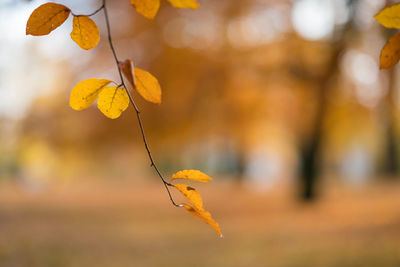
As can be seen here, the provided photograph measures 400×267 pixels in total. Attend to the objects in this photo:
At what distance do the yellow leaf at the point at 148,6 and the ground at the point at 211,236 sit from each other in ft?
10.1

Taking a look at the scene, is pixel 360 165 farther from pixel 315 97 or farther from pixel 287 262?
pixel 287 262

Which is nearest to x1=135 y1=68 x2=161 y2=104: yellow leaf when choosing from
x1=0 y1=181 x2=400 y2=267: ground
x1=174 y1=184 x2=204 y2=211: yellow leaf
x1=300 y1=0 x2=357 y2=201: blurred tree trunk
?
x1=174 y1=184 x2=204 y2=211: yellow leaf

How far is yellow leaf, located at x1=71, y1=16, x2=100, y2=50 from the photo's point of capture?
0.47 metres

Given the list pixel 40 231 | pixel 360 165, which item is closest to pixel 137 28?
pixel 40 231

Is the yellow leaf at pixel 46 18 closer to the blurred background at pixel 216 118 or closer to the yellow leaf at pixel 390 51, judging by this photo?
the yellow leaf at pixel 390 51

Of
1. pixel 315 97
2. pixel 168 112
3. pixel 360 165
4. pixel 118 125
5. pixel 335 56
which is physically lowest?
pixel 360 165

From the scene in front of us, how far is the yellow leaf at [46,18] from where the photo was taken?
0.46 meters

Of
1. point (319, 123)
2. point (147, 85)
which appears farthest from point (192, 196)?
point (319, 123)

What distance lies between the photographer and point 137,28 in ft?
25.2

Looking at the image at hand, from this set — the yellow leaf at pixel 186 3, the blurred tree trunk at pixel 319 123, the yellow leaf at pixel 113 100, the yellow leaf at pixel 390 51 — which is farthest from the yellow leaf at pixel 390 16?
the blurred tree trunk at pixel 319 123

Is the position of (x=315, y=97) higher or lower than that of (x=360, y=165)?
higher

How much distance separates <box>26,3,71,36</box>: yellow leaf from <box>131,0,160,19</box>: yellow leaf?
93 millimetres

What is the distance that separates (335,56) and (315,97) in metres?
0.91

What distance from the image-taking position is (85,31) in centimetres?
47
